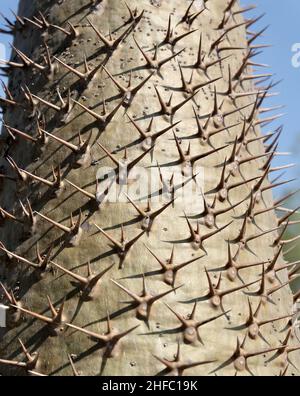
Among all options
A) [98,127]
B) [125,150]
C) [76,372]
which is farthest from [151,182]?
[76,372]

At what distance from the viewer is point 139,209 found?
337 cm

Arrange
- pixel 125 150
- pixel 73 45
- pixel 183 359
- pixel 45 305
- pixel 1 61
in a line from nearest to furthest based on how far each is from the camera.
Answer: pixel 183 359
pixel 45 305
pixel 125 150
pixel 73 45
pixel 1 61

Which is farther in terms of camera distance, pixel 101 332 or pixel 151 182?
pixel 151 182

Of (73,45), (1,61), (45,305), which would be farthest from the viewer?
(1,61)

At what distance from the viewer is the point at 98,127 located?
3643 millimetres

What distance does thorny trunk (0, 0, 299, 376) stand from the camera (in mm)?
3172

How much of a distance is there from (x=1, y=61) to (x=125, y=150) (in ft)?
4.48

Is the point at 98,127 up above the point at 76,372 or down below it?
above

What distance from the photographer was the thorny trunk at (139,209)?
3.17 m

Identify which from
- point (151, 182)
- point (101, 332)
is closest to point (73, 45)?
point (151, 182)

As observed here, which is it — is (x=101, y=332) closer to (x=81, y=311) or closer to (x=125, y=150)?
(x=81, y=311)

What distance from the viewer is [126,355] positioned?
308cm
